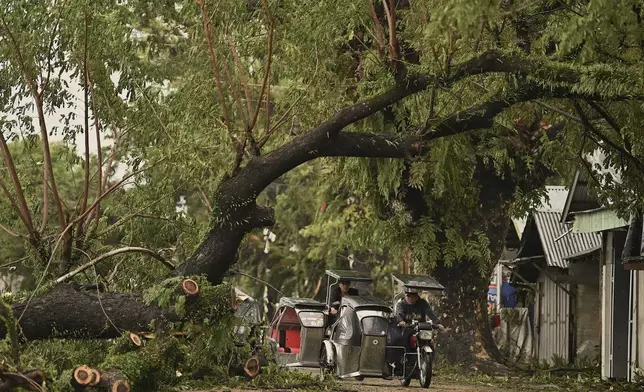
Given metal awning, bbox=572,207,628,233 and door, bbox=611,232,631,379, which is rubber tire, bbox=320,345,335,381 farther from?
door, bbox=611,232,631,379

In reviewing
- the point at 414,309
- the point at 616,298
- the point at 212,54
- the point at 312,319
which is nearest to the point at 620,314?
the point at 616,298

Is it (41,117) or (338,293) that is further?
(338,293)

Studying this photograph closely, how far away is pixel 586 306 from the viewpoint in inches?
1325

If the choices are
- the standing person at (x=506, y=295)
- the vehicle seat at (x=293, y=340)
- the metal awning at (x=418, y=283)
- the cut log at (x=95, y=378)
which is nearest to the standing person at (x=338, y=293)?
the metal awning at (x=418, y=283)

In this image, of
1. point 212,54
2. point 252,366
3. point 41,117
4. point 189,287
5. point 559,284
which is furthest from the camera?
point 559,284

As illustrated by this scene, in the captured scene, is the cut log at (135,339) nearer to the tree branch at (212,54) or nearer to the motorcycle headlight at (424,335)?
the tree branch at (212,54)

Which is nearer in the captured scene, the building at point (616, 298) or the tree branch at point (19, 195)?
the tree branch at point (19, 195)

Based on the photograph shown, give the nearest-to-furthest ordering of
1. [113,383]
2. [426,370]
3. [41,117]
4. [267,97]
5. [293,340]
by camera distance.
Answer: [113,383], [41,117], [267,97], [426,370], [293,340]

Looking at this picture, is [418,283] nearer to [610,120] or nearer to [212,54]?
[610,120]

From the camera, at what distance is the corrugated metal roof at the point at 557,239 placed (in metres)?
32.2

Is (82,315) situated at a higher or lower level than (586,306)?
lower

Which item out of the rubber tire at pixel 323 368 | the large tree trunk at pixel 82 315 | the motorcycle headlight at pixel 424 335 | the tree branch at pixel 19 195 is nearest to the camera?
the large tree trunk at pixel 82 315

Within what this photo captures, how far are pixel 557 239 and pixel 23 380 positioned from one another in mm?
20967

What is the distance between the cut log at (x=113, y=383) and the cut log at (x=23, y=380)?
3.07ft
